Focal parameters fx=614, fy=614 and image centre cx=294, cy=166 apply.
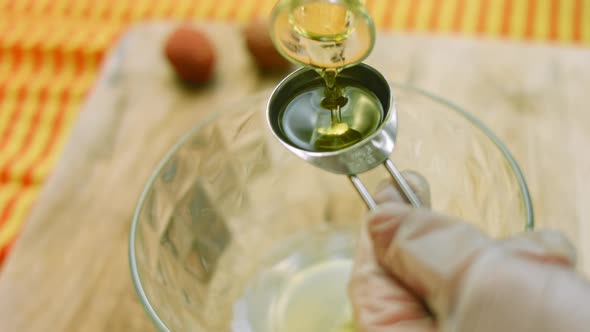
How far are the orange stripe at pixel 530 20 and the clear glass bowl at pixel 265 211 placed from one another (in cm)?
47

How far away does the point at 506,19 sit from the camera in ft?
2.91

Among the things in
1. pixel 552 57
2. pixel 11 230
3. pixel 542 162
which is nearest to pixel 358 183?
pixel 542 162

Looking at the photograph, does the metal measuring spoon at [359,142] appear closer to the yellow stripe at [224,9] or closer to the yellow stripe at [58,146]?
the yellow stripe at [58,146]

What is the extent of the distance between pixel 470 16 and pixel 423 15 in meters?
0.07

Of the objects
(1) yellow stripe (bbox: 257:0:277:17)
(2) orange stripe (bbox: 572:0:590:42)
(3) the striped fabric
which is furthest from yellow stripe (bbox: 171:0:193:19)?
(2) orange stripe (bbox: 572:0:590:42)

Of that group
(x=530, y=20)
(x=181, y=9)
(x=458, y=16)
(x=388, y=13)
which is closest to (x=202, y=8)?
(x=181, y=9)

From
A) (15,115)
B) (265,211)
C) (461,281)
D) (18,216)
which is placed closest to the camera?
(461,281)

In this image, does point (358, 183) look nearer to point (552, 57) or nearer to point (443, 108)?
point (443, 108)

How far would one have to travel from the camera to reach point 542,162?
1.90ft

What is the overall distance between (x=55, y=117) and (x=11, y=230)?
19 centimetres

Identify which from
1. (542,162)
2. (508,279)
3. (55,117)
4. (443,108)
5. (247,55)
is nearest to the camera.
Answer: (508,279)

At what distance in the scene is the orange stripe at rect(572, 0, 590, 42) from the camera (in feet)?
2.83

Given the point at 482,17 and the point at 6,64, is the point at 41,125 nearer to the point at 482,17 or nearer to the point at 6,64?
the point at 6,64

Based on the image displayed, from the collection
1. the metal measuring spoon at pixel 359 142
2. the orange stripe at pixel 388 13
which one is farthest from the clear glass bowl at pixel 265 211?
the orange stripe at pixel 388 13
